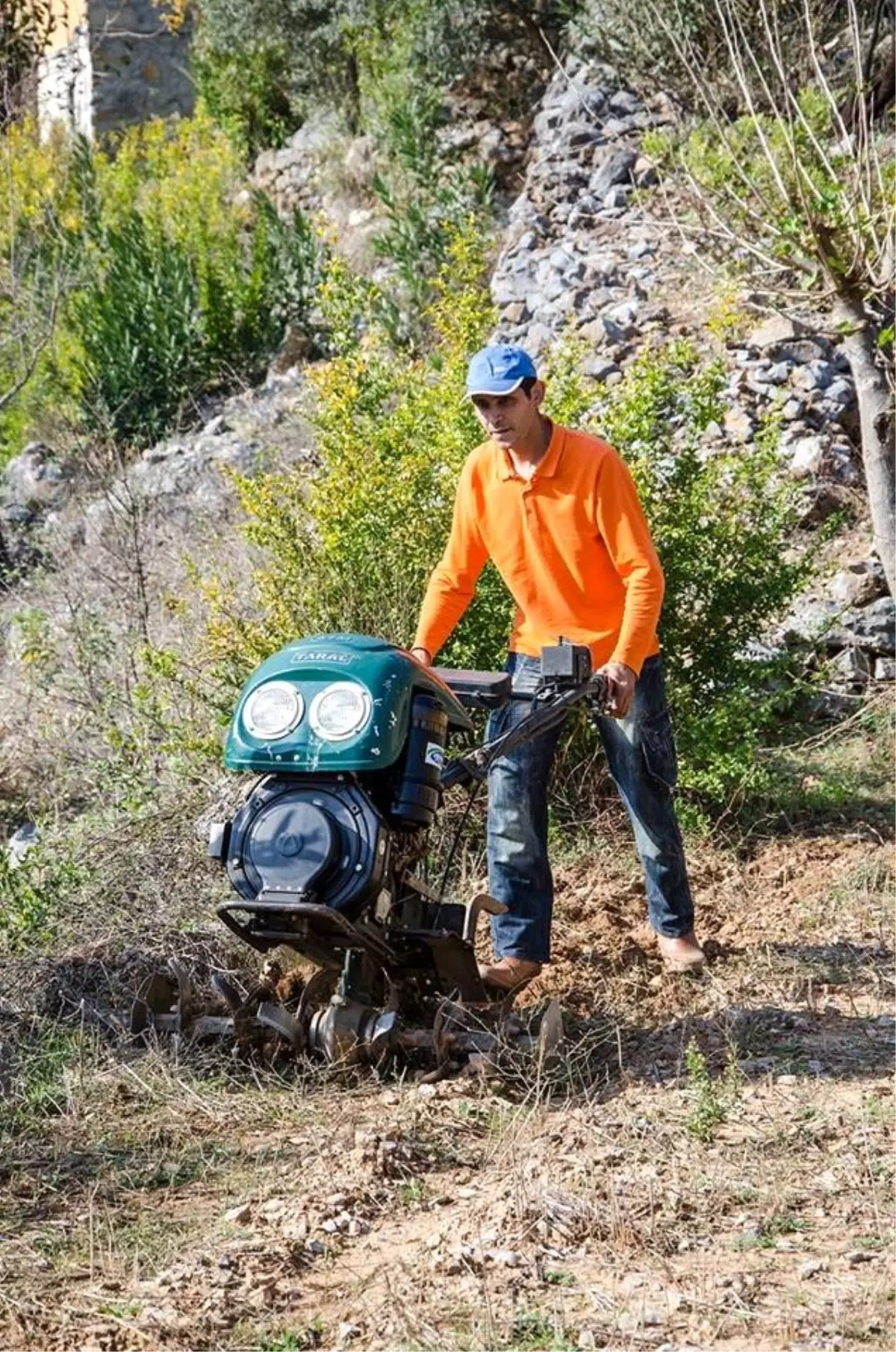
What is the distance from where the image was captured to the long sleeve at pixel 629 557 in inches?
201

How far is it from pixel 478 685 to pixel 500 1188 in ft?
4.83

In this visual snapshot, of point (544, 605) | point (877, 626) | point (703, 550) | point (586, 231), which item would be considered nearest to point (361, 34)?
point (586, 231)

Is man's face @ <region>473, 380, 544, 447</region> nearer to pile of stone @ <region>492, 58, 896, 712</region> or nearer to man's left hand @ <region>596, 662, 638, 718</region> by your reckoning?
man's left hand @ <region>596, 662, 638, 718</region>

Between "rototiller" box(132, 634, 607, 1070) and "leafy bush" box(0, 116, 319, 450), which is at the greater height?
"leafy bush" box(0, 116, 319, 450)

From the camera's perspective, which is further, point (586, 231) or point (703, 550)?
point (586, 231)

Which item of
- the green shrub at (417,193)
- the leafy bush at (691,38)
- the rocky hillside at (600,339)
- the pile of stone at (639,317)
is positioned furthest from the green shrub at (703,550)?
the green shrub at (417,193)

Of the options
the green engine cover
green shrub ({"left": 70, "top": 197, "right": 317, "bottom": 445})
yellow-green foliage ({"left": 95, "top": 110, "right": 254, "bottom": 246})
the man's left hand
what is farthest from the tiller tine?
yellow-green foliage ({"left": 95, "top": 110, "right": 254, "bottom": 246})

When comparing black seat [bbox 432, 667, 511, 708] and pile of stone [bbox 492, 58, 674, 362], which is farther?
pile of stone [bbox 492, 58, 674, 362]

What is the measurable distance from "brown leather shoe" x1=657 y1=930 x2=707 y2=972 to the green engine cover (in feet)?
4.78

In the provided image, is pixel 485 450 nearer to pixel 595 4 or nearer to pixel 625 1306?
Result: pixel 625 1306

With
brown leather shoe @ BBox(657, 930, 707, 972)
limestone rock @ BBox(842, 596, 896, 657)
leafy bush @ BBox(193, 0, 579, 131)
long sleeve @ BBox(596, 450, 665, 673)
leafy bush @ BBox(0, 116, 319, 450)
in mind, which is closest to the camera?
long sleeve @ BBox(596, 450, 665, 673)

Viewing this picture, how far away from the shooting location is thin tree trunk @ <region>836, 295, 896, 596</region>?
7773 mm

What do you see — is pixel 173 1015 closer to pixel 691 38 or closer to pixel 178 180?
pixel 691 38

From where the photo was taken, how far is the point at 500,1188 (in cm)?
399
